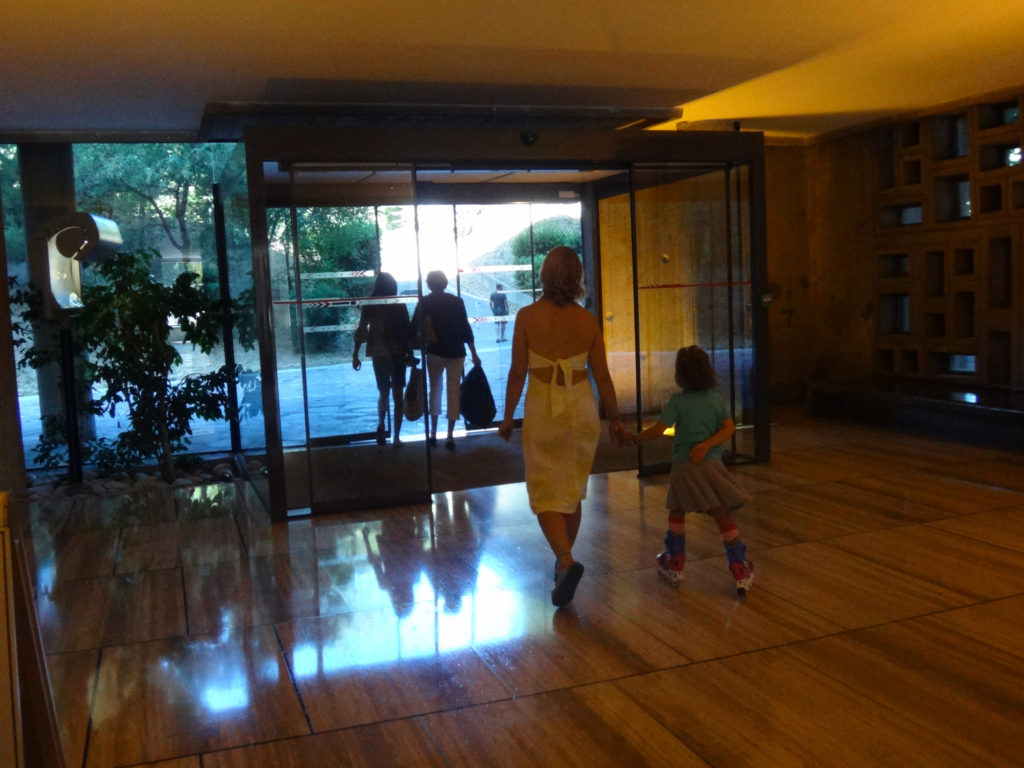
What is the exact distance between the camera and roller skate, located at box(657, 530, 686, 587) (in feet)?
16.3

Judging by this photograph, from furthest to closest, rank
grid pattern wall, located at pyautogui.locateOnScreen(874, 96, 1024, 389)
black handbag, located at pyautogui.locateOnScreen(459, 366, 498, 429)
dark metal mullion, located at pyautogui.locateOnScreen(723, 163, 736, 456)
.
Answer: grid pattern wall, located at pyautogui.locateOnScreen(874, 96, 1024, 389), black handbag, located at pyautogui.locateOnScreen(459, 366, 498, 429), dark metal mullion, located at pyautogui.locateOnScreen(723, 163, 736, 456)

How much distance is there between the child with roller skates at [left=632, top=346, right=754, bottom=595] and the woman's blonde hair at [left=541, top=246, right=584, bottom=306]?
645mm

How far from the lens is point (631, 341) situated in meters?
10.7

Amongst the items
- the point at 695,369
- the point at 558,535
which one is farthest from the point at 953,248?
the point at 558,535

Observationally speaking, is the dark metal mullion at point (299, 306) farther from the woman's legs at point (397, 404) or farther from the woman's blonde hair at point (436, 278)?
the woman's blonde hair at point (436, 278)

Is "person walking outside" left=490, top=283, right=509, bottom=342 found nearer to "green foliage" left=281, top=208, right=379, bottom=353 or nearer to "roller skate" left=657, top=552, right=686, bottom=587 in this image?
"green foliage" left=281, top=208, right=379, bottom=353

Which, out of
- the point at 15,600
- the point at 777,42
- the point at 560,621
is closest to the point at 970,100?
the point at 777,42

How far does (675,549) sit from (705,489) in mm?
418

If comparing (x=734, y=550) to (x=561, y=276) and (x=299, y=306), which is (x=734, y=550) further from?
(x=299, y=306)

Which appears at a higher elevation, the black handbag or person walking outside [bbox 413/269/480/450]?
person walking outside [bbox 413/269/480/450]

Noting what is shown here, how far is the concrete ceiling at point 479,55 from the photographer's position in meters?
5.48

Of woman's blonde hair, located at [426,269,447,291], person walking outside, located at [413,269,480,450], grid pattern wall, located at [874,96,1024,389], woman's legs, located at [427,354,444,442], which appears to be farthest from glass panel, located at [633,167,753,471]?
grid pattern wall, located at [874,96,1024,389]

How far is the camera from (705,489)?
475 cm

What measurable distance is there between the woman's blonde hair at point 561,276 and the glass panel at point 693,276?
300cm
